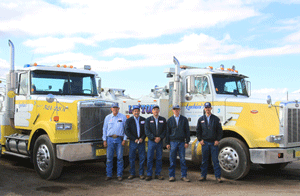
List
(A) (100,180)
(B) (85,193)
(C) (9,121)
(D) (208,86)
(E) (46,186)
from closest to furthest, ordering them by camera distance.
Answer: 1. (B) (85,193)
2. (E) (46,186)
3. (A) (100,180)
4. (D) (208,86)
5. (C) (9,121)

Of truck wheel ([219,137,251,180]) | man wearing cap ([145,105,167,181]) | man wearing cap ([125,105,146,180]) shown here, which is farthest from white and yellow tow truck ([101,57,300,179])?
man wearing cap ([125,105,146,180])

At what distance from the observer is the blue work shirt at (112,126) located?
27.4 ft

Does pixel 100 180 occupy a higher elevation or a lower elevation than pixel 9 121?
lower

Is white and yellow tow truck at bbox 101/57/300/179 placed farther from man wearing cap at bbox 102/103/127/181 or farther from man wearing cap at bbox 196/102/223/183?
man wearing cap at bbox 102/103/127/181

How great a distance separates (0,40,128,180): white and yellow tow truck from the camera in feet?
27.1

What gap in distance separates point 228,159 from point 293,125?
1.92 m

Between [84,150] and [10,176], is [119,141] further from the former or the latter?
[10,176]

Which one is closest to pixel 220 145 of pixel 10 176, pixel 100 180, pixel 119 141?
pixel 119 141

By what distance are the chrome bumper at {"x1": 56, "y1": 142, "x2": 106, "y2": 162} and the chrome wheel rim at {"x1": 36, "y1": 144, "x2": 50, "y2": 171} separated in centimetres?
53

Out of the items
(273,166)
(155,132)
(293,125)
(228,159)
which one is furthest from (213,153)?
(273,166)

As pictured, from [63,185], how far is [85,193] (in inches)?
39.5

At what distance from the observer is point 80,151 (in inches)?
323

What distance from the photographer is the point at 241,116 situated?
891 centimetres

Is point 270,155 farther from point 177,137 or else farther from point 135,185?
point 135,185
